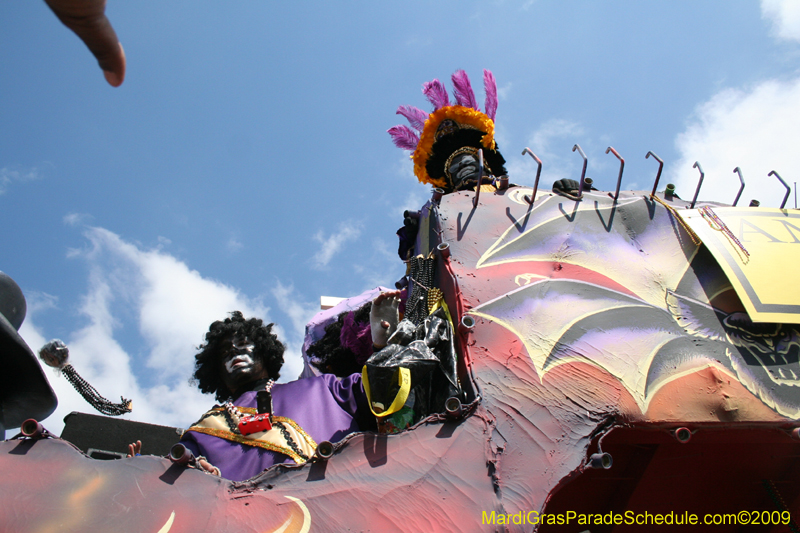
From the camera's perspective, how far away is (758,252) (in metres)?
3.91

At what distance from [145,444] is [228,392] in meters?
0.75

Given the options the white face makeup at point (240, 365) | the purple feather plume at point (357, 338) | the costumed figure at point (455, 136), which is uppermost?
the costumed figure at point (455, 136)

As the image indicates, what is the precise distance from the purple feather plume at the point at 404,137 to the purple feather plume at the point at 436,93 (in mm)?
416

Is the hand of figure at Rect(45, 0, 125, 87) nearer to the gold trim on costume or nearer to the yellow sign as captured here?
the gold trim on costume

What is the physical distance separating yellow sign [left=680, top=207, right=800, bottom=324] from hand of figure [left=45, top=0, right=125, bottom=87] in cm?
365

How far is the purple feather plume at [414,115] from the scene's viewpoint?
19.5 feet

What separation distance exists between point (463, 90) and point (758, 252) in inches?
122

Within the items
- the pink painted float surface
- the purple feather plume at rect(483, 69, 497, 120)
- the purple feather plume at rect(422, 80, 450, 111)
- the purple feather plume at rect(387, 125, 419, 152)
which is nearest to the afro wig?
the pink painted float surface

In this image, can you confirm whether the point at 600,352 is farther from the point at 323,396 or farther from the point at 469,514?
the point at 323,396

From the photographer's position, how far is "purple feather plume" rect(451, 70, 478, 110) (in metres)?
5.73

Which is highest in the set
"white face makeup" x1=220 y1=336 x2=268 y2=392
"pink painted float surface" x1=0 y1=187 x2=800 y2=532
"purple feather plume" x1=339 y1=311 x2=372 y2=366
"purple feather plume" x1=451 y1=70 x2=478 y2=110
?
"purple feather plume" x1=451 y1=70 x2=478 y2=110

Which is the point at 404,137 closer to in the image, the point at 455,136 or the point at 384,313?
the point at 455,136

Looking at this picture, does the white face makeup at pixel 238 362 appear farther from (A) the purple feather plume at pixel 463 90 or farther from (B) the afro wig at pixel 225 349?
(A) the purple feather plume at pixel 463 90

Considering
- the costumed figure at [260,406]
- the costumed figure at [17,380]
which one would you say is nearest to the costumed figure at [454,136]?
the costumed figure at [260,406]
